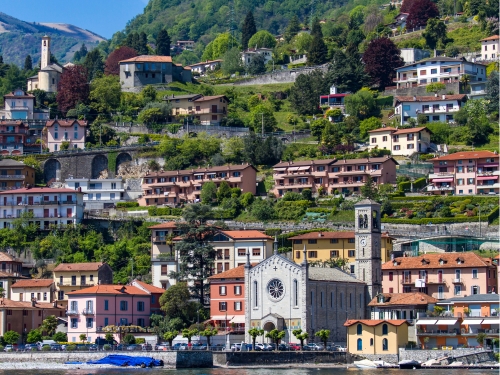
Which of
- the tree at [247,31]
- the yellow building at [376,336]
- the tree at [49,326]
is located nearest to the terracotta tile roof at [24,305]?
the tree at [49,326]

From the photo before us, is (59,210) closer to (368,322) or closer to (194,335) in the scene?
(194,335)

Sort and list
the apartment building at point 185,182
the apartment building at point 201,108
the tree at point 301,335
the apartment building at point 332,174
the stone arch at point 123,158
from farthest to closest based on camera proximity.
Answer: the apartment building at point 201,108 → the stone arch at point 123,158 → the apartment building at point 185,182 → the apartment building at point 332,174 → the tree at point 301,335

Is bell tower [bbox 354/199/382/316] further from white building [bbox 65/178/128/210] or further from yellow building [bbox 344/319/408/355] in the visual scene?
white building [bbox 65/178/128/210]

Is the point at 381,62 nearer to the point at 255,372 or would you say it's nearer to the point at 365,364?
the point at 365,364

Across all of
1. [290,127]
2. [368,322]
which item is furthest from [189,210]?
[290,127]

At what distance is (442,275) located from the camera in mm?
94438

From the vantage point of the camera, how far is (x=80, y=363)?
81.8 m

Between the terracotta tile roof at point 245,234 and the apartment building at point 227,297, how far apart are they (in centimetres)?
810

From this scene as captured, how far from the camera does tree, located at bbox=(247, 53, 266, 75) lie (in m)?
176

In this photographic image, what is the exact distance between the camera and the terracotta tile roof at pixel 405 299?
88312 mm

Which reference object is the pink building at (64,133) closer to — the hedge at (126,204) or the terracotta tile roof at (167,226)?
the hedge at (126,204)

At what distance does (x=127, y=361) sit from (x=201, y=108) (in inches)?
2625

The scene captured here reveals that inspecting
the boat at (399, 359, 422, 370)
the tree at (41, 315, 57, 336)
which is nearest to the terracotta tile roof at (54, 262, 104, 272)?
the tree at (41, 315, 57, 336)

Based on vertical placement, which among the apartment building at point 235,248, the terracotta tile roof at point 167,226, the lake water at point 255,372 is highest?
the terracotta tile roof at point 167,226
